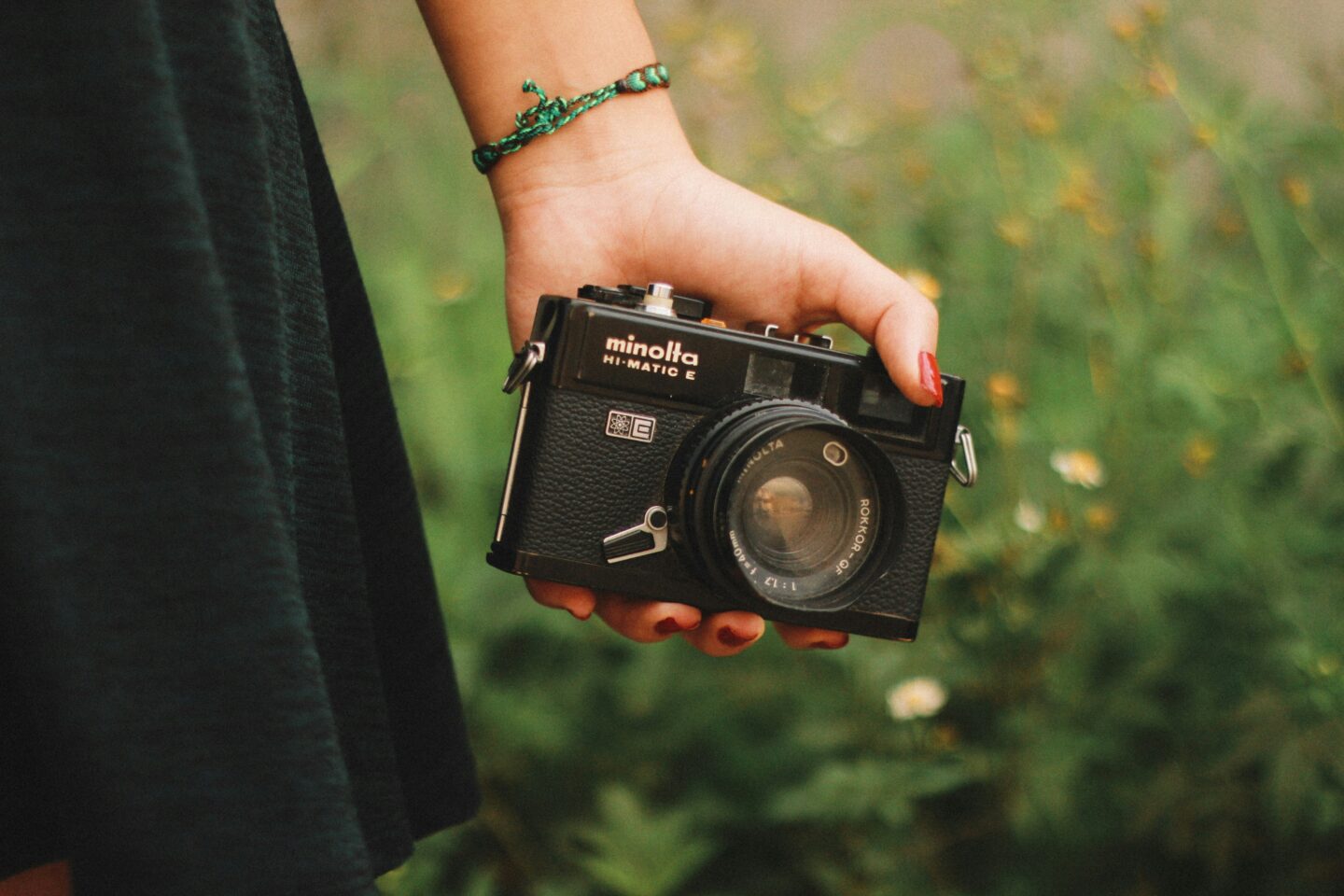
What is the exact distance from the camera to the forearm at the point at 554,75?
0.81 meters

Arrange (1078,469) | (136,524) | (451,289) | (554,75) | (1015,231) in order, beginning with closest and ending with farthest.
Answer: (136,524) → (554,75) → (1078,469) → (1015,231) → (451,289)

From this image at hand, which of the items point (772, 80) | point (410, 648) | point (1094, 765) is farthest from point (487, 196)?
point (410, 648)

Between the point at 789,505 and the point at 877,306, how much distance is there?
0.16 metres

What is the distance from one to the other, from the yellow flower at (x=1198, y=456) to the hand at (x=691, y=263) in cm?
57

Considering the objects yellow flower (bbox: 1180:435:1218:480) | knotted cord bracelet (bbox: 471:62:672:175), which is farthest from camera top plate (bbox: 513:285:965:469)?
yellow flower (bbox: 1180:435:1218:480)

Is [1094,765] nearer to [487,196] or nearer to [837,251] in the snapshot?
[837,251]

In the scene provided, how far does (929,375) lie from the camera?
88 cm

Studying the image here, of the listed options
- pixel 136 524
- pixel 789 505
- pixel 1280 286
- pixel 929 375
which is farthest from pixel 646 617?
pixel 1280 286

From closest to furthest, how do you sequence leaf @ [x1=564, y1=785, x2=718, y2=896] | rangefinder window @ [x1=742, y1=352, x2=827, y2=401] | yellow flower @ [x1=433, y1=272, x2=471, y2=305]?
rangefinder window @ [x1=742, y1=352, x2=827, y2=401] → leaf @ [x1=564, y1=785, x2=718, y2=896] → yellow flower @ [x1=433, y1=272, x2=471, y2=305]

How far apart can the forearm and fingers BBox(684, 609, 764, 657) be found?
0.32 m

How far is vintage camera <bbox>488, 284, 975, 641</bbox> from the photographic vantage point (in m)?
0.86

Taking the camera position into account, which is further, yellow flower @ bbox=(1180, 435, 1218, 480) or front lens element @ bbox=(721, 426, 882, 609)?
yellow flower @ bbox=(1180, 435, 1218, 480)

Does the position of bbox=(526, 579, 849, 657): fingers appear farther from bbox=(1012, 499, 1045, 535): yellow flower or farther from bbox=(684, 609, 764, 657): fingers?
bbox=(1012, 499, 1045, 535): yellow flower

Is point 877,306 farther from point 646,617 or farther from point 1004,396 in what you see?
point 1004,396
